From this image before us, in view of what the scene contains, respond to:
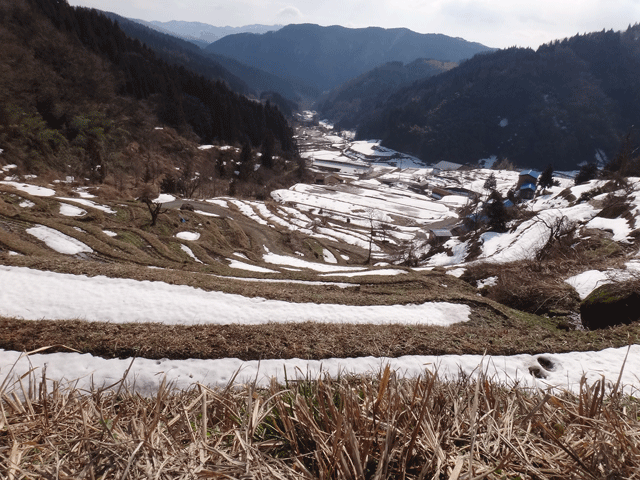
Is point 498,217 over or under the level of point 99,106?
under

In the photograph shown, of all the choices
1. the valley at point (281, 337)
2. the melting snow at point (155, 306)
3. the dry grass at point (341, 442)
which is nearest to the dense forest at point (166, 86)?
the valley at point (281, 337)

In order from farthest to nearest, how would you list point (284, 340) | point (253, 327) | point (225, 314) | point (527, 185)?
1. point (527, 185)
2. point (225, 314)
3. point (253, 327)
4. point (284, 340)

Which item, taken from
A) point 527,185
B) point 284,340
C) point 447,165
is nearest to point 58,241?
point 284,340

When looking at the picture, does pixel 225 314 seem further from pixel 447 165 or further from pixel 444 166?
pixel 447 165

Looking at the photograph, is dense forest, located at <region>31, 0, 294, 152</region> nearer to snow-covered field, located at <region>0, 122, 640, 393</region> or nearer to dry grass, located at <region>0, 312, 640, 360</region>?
snow-covered field, located at <region>0, 122, 640, 393</region>

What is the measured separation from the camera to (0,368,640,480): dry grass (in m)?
1.27

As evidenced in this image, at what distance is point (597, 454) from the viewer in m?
1.31

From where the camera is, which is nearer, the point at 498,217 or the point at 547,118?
the point at 498,217

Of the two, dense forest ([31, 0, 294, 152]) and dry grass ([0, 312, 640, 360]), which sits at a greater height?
dense forest ([31, 0, 294, 152])

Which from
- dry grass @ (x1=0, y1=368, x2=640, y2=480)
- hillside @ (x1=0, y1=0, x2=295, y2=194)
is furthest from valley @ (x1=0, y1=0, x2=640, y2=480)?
hillside @ (x1=0, y1=0, x2=295, y2=194)

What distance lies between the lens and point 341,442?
1345 mm

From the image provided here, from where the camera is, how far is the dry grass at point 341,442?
127 centimetres

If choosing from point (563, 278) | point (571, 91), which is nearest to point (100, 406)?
point (563, 278)

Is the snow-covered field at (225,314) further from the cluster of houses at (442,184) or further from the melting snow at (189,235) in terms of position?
the cluster of houses at (442,184)
